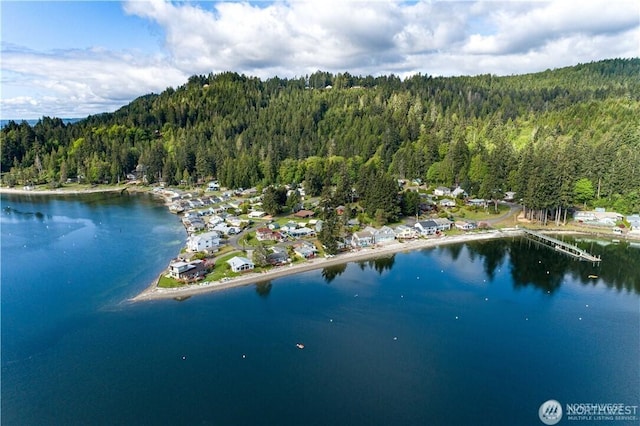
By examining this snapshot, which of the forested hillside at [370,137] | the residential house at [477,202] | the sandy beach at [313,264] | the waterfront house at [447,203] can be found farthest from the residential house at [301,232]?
the residential house at [477,202]

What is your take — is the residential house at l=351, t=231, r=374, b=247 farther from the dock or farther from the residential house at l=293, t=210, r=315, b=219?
the dock

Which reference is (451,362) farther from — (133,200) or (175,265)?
(133,200)

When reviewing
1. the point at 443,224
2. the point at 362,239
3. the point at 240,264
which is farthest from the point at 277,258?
the point at 443,224

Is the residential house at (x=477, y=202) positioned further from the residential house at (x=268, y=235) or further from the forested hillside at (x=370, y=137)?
the residential house at (x=268, y=235)

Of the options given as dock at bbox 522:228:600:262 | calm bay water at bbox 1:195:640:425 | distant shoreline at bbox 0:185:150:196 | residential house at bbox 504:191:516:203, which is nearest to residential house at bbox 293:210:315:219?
calm bay water at bbox 1:195:640:425

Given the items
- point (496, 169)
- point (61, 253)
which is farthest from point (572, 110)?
point (61, 253)
